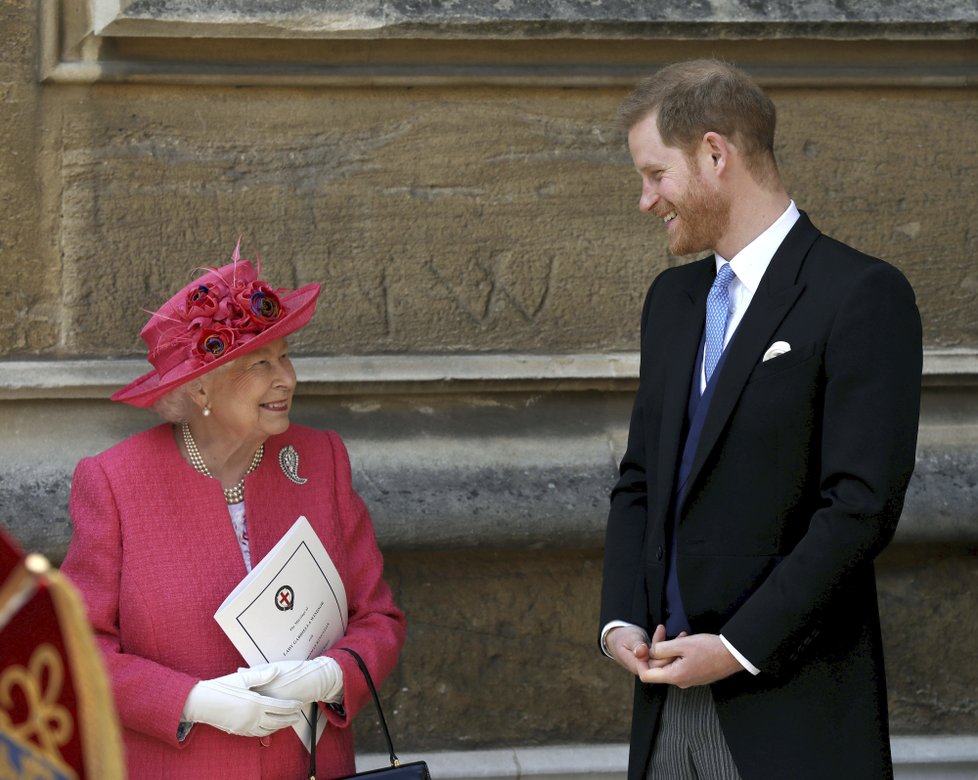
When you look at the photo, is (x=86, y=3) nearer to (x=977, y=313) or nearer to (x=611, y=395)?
(x=611, y=395)

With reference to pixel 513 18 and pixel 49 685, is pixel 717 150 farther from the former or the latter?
pixel 49 685

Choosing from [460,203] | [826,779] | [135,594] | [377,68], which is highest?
[377,68]

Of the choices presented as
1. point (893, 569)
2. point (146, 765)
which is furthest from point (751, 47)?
point (146, 765)

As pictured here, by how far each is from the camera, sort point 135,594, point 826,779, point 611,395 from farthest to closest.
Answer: point 611,395 < point 135,594 < point 826,779

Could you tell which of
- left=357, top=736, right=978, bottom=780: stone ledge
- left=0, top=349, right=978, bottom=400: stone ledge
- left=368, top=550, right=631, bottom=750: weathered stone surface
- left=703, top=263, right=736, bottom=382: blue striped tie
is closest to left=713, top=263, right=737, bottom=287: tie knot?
left=703, top=263, right=736, bottom=382: blue striped tie

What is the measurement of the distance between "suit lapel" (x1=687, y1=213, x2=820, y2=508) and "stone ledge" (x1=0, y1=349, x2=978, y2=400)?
134 cm

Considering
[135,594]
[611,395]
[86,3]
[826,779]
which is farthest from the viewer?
[611,395]

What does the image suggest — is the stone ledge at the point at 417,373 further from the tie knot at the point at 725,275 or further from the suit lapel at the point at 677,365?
the tie knot at the point at 725,275

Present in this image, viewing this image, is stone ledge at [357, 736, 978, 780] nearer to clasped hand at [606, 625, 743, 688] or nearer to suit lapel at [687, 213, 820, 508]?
clasped hand at [606, 625, 743, 688]

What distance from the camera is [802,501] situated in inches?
91.9

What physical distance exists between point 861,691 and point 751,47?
6.43 feet

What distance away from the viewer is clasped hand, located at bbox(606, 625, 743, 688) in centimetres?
227

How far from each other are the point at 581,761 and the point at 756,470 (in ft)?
5.37

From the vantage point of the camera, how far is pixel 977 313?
12.7 feet
